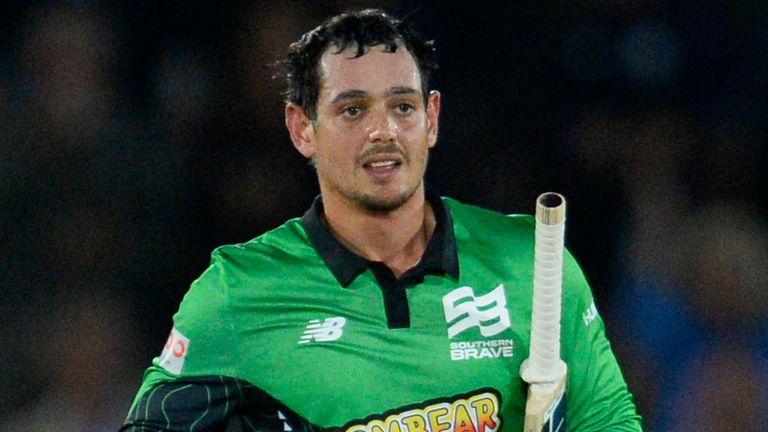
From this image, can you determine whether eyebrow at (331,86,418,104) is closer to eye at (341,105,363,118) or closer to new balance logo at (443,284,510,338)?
eye at (341,105,363,118)

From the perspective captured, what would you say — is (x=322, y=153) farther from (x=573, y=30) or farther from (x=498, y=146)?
(x=573, y=30)

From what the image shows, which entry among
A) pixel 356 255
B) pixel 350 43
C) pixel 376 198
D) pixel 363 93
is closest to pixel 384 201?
pixel 376 198

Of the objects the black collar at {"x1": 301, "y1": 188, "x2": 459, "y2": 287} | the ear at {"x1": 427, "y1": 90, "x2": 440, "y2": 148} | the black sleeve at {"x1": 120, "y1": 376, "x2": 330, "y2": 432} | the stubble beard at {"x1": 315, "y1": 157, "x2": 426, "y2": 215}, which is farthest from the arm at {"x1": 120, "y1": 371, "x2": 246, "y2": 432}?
the ear at {"x1": 427, "y1": 90, "x2": 440, "y2": 148}

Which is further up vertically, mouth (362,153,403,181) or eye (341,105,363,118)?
eye (341,105,363,118)

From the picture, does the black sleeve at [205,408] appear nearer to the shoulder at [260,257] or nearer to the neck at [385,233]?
the shoulder at [260,257]

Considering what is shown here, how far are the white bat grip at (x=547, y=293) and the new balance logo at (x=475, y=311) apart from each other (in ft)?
0.44

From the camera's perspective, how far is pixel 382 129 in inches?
125

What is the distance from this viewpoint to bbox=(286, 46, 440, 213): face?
10.4 feet

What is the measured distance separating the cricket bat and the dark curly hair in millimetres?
558

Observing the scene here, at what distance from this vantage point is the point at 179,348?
315 cm

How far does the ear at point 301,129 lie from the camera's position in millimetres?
3393

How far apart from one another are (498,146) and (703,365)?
3.39ft

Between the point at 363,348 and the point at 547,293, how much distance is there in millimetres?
435

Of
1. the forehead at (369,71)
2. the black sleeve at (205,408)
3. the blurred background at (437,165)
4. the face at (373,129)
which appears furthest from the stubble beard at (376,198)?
the blurred background at (437,165)
